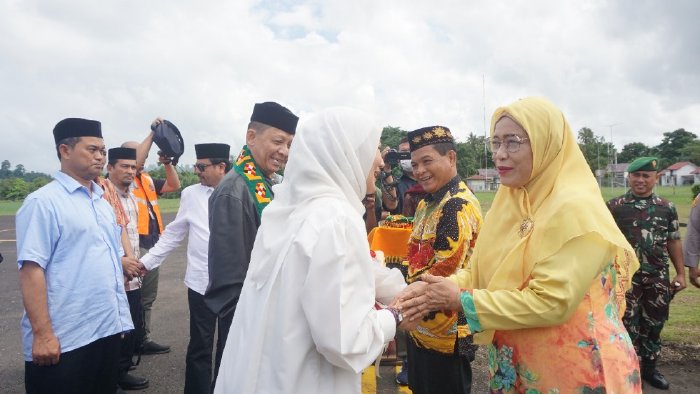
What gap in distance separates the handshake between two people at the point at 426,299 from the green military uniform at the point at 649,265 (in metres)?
3.48

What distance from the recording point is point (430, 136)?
3408mm

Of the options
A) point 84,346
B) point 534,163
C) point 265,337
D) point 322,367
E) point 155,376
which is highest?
point 534,163

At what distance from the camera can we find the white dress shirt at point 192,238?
4.43 metres

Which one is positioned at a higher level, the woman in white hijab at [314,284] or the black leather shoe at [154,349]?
the woman in white hijab at [314,284]

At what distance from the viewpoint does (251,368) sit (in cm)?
182

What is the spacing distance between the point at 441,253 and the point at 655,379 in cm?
302

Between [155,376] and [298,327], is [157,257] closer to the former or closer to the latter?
[155,376]

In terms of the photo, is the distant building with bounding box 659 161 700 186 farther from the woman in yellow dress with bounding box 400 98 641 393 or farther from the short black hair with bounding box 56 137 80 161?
the short black hair with bounding box 56 137 80 161

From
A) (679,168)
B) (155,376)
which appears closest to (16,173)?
(155,376)

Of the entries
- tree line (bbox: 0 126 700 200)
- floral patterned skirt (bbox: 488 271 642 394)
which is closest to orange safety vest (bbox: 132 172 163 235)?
floral patterned skirt (bbox: 488 271 642 394)

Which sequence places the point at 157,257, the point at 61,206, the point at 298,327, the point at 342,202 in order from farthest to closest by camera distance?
1. the point at 157,257
2. the point at 61,206
3. the point at 342,202
4. the point at 298,327

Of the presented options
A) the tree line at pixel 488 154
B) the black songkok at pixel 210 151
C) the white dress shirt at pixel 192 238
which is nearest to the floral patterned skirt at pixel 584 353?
the white dress shirt at pixel 192 238

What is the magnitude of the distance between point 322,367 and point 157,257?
10.8ft

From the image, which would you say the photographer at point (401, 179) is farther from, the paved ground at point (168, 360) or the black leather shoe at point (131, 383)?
the black leather shoe at point (131, 383)
